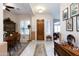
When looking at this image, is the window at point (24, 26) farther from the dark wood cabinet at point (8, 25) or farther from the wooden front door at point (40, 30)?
the dark wood cabinet at point (8, 25)

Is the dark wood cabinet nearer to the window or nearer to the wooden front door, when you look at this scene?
the window

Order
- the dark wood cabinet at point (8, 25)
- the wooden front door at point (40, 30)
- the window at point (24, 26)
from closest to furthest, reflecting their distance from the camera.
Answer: the dark wood cabinet at point (8, 25)
the wooden front door at point (40, 30)
the window at point (24, 26)

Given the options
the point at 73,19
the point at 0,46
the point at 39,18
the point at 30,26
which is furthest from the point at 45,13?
the point at 0,46

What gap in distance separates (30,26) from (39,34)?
1.15 m

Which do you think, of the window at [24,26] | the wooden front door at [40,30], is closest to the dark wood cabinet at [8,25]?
the window at [24,26]

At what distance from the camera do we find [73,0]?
195cm

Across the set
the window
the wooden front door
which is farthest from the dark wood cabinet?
the wooden front door

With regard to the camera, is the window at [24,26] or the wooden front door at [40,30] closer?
the wooden front door at [40,30]

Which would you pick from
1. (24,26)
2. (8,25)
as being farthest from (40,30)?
(8,25)

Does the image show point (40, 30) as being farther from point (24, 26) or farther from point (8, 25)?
point (8, 25)

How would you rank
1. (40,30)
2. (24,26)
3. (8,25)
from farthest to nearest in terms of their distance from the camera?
(24,26) < (40,30) < (8,25)

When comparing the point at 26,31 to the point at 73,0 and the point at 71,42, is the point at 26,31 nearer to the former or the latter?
the point at 71,42

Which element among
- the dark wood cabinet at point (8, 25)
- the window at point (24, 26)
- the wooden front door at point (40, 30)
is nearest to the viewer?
the dark wood cabinet at point (8, 25)

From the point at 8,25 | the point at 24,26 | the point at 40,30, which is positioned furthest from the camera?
the point at 24,26
